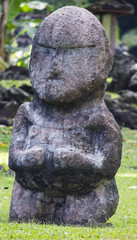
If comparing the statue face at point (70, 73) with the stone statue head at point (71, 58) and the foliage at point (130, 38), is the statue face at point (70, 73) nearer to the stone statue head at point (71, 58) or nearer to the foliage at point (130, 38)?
the stone statue head at point (71, 58)

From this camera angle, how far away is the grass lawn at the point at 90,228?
409 cm

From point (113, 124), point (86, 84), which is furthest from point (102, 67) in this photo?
point (113, 124)

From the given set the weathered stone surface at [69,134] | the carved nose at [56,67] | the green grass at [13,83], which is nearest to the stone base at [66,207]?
the weathered stone surface at [69,134]

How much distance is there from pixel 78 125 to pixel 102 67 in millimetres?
614

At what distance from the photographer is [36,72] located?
463 centimetres

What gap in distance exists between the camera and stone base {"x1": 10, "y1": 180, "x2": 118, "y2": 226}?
4531 millimetres

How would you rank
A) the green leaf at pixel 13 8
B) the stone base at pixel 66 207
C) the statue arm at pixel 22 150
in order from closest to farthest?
1. the statue arm at pixel 22 150
2. the stone base at pixel 66 207
3. the green leaf at pixel 13 8

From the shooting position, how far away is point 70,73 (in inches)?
A: 175

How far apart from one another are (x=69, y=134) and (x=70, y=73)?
0.59 meters

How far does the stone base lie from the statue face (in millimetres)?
969

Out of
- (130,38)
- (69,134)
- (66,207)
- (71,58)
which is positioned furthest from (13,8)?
(130,38)

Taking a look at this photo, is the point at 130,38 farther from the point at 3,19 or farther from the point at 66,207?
the point at 66,207

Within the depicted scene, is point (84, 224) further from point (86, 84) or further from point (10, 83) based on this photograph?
point (10, 83)

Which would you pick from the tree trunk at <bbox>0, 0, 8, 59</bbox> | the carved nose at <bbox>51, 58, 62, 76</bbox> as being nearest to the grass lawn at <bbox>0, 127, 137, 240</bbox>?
the carved nose at <bbox>51, 58, 62, 76</bbox>
